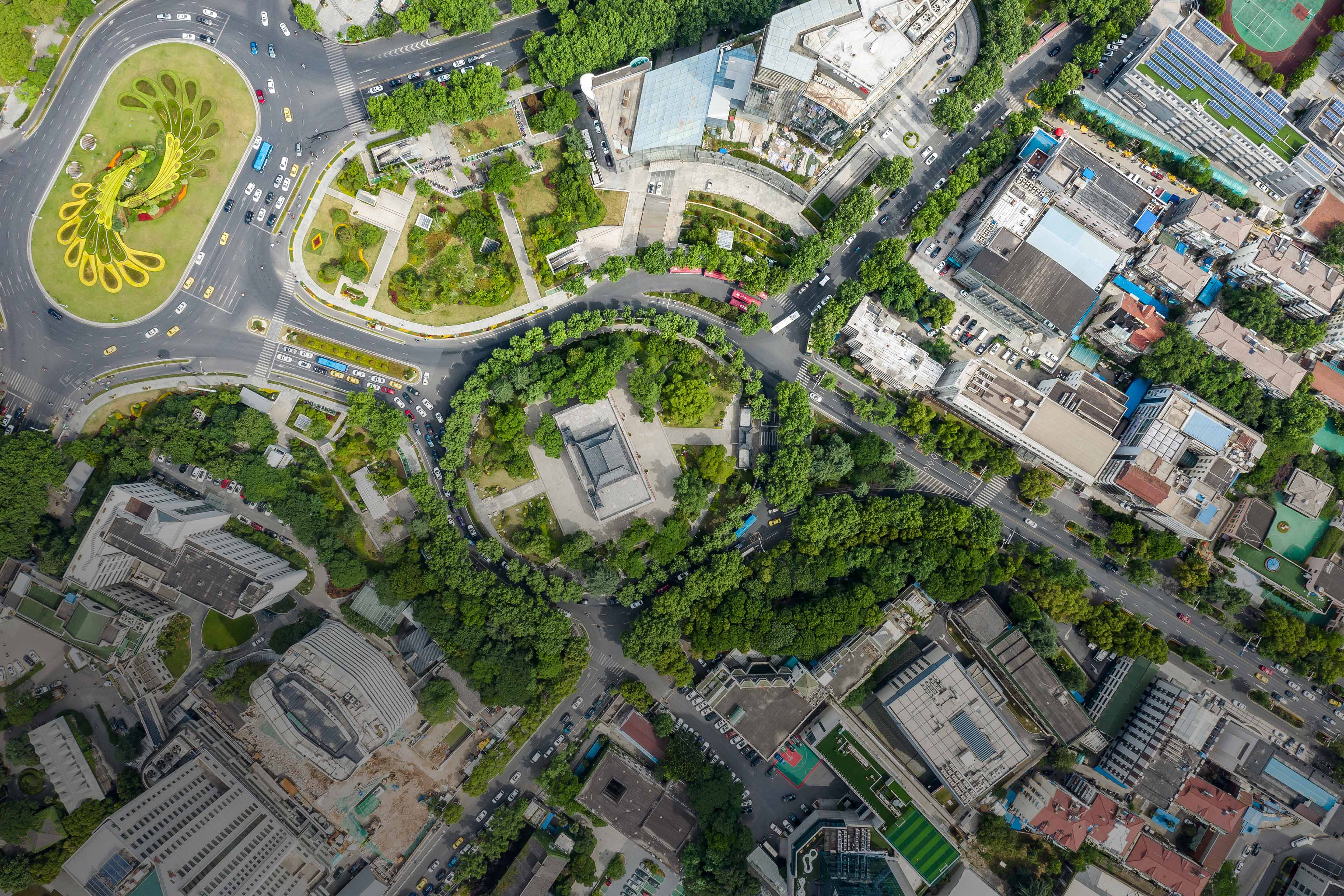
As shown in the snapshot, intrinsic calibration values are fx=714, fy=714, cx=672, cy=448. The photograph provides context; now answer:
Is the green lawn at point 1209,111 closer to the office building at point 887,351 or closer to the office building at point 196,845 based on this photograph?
the office building at point 887,351

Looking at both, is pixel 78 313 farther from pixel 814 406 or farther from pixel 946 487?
pixel 946 487

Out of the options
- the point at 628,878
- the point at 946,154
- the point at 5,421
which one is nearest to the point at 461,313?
the point at 5,421

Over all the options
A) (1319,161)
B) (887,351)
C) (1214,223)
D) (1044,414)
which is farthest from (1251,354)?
(887,351)

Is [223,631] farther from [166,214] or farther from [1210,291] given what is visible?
[1210,291]

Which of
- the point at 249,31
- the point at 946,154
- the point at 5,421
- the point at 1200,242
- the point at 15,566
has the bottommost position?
the point at 15,566

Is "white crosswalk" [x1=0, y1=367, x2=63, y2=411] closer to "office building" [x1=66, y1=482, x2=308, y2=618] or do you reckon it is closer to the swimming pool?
"office building" [x1=66, y1=482, x2=308, y2=618]

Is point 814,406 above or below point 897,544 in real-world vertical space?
above
